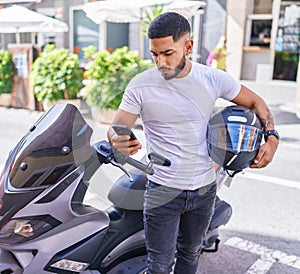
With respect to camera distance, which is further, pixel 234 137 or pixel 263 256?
pixel 263 256

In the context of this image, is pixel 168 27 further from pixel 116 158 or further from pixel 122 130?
pixel 116 158

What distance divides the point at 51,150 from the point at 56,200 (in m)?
0.23

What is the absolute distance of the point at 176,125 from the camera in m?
1.83

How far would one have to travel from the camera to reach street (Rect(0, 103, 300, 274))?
284 cm

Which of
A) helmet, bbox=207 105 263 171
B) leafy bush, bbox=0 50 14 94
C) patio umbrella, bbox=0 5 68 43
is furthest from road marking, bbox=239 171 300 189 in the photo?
leafy bush, bbox=0 50 14 94

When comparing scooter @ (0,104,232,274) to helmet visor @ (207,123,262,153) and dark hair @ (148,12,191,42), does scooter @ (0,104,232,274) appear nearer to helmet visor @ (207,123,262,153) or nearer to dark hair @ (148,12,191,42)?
helmet visor @ (207,123,262,153)

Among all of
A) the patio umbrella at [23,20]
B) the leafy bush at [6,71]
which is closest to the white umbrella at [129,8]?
the patio umbrella at [23,20]

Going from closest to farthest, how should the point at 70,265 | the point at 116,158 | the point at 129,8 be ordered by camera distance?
the point at 116,158, the point at 70,265, the point at 129,8

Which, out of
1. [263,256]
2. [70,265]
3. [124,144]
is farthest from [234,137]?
[263,256]

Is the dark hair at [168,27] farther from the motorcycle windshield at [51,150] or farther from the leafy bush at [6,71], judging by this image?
the leafy bush at [6,71]

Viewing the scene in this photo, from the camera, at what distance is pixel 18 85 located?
9.97 meters

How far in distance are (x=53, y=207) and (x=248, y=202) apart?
108 inches

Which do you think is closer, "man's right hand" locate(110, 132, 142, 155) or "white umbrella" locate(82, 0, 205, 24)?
"man's right hand" locate(110, 132, 142, 155)

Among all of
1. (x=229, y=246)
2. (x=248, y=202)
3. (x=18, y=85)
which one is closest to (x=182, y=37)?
(x=229, y=246)
